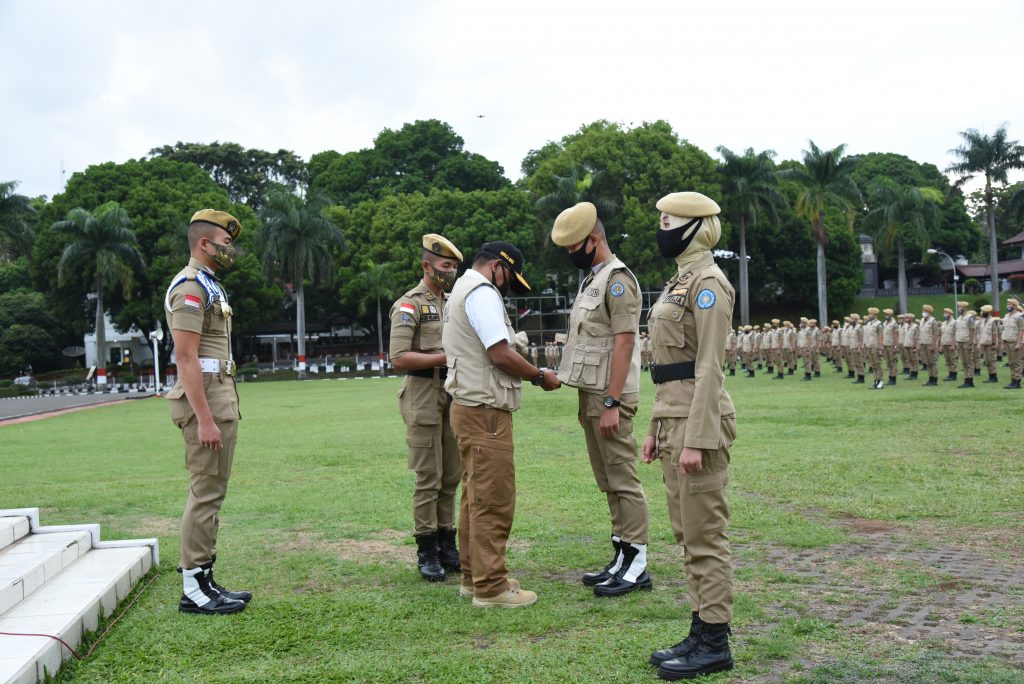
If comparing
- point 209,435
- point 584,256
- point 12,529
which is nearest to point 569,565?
point 584,256

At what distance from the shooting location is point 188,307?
4840 millimetres

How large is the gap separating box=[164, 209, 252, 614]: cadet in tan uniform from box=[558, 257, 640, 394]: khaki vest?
1.97 meters

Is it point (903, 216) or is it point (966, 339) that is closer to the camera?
point (966, 339)

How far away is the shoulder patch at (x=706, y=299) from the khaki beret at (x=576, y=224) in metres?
1.28

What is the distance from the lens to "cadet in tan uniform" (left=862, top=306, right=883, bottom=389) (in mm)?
21266

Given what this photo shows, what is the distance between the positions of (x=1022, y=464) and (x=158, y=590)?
7.67 m

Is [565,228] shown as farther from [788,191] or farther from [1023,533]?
[788,191]

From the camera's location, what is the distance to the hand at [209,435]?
15.6 ft

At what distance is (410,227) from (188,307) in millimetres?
46396

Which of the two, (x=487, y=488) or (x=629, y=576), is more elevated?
(x=487, y=488)

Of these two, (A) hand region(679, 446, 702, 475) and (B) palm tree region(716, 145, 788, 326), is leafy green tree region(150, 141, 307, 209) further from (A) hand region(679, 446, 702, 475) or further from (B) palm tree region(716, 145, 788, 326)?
(A) hand region(679, 446, 702, 475)

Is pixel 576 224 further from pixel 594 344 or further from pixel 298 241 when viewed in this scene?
pixel 298 241

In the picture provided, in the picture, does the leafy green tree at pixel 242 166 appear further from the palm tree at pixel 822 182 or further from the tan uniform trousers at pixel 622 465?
the tan uniform trousers at pixel 622 465

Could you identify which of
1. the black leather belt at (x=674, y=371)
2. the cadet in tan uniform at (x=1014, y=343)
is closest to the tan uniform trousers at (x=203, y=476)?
the black leather belt at (x=674, y=371)
